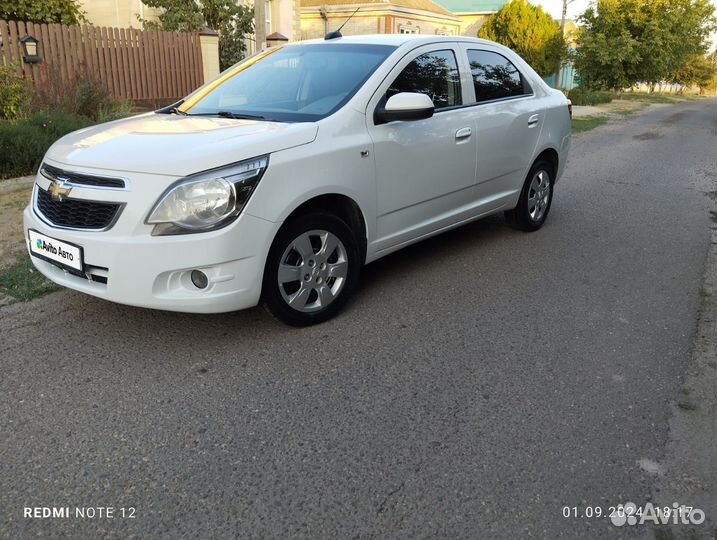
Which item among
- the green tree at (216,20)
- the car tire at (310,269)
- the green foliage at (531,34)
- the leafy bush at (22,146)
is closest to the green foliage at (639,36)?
the green foliage at (531,34)

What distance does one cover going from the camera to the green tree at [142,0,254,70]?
18000 mm

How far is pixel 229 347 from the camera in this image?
3.83 m

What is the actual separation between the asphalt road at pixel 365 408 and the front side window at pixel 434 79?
4.54 ft

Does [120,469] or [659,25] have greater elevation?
[659,25]

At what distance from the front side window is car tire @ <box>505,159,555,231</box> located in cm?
146

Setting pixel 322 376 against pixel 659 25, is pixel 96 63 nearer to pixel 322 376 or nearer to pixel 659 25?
pixel 322 376

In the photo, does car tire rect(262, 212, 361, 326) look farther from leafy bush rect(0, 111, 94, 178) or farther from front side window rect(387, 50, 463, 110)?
leafy bush rect(0, 111, 94, 178)

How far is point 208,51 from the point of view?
52.5 feet

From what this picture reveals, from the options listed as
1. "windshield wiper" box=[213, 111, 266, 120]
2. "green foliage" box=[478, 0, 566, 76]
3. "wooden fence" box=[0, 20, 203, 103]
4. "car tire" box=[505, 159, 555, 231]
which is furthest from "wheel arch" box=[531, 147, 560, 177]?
"green foliage" box=[478, 0, 566, 76]

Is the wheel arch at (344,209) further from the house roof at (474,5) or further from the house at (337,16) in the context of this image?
the house roof at (474,5)

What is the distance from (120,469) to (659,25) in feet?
117

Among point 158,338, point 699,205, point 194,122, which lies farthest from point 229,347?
point 699,205

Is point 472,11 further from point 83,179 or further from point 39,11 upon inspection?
point 83,179

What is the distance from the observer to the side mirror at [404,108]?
4.16 m
